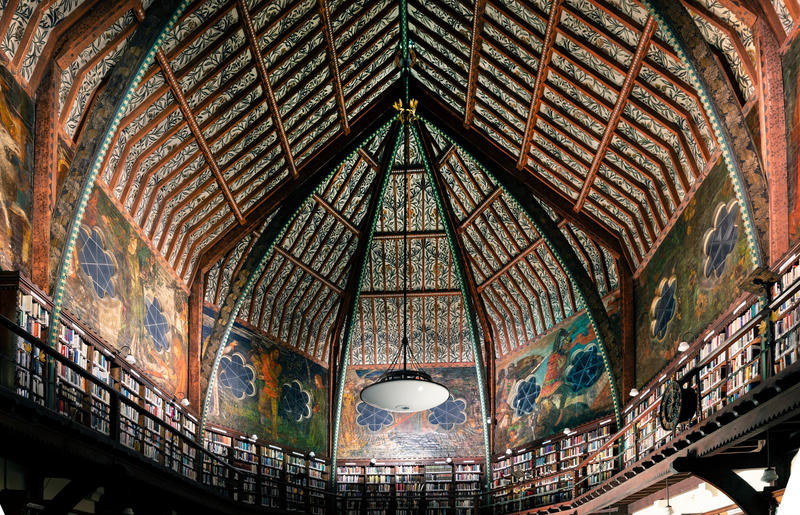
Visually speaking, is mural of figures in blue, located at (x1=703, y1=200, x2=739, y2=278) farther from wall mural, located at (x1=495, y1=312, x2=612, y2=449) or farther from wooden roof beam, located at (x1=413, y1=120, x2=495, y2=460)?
wooden roof beam, located at (x1=413, y1=120, x2=495, y2=460)

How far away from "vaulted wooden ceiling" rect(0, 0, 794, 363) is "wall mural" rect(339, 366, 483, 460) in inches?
102

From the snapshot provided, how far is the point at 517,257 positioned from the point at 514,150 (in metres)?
3.57

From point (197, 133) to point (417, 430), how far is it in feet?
37.6

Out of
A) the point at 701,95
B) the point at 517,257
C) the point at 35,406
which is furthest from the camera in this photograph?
the point at 517,257

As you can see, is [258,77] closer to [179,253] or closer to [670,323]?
[179,253]

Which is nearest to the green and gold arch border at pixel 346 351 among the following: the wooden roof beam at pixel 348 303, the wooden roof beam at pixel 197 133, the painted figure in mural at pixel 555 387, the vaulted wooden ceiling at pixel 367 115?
the wooden roof beam at pixel 348 303

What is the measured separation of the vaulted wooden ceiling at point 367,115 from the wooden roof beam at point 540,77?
0.04 metres

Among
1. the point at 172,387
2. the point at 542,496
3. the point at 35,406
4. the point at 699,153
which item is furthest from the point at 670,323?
the point at 35,406

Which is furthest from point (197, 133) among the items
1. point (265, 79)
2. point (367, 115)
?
point (367, 115)

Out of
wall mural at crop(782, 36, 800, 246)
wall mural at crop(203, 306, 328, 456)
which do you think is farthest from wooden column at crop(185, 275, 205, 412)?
wall mural at crop(782, 36, 800, 246)

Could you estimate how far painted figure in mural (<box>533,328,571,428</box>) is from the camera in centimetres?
1961

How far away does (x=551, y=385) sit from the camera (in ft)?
66.2

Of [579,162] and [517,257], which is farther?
[517,257]

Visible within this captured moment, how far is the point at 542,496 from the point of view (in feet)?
62.4
